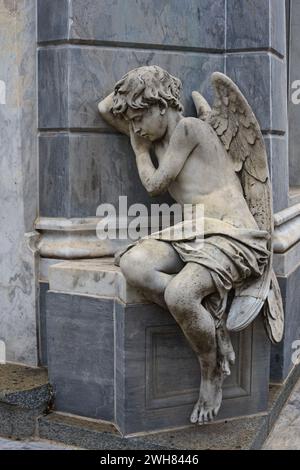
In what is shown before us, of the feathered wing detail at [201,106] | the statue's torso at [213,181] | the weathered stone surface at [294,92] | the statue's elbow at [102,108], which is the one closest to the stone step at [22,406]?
the statue's torso at [213,181]

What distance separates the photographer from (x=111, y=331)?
147 inches

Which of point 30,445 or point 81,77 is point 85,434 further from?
point 81,77

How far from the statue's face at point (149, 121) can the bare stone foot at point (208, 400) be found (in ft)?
5.21

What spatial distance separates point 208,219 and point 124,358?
1.02m

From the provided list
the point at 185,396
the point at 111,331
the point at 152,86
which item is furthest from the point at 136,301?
the point at 152,86

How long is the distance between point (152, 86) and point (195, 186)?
707 millimetres

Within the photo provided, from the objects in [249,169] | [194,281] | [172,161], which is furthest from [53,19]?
[194,281]

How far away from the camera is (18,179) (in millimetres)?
4316

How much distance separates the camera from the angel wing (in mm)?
3609

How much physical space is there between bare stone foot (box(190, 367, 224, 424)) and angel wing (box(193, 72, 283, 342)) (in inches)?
16.4

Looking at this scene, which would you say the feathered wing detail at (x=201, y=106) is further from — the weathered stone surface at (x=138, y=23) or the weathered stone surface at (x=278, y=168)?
the weathered stone surface at (x=278, y=168)

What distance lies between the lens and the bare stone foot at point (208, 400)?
3623 millimetres

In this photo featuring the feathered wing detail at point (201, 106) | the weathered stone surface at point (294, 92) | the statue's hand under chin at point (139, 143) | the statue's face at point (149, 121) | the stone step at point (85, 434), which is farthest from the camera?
the weathered stone surface at point (294, 92)

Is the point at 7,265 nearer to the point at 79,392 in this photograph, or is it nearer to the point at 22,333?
the point at 22,333
